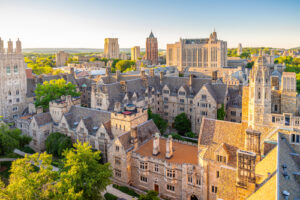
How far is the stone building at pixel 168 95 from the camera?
69000 millimetres

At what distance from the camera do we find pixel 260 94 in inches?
1506

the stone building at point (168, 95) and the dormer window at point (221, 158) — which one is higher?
the stone building at point (168, 95)

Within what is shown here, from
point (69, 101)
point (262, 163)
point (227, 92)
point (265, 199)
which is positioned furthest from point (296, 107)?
point (69, 101)

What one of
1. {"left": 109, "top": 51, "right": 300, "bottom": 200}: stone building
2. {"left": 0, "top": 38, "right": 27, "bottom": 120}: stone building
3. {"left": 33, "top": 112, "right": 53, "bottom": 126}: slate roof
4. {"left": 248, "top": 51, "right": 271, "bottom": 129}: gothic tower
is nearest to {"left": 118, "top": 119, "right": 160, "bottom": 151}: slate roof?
{"left": 109, "top": 51, "right": 300, "bottom": 200}: stone building

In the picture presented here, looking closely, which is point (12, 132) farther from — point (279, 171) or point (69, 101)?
point (279, 171)

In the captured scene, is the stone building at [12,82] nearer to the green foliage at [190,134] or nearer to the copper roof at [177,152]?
the copper roof at [177,152]

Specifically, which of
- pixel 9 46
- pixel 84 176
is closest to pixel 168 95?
pixel 84 176

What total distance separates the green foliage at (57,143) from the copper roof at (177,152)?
1853 centimetres

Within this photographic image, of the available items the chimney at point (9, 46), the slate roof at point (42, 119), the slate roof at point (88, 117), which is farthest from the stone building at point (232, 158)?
the chimney at point (9, 46)

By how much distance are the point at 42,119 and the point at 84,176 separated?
32.7 metres

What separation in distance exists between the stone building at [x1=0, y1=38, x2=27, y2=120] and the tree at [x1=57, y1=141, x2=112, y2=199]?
51.1 meters

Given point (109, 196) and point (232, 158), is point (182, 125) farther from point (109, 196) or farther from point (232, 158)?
point (232, 158)

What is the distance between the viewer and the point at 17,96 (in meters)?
80.3

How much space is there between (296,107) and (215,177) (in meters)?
17.0
